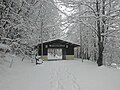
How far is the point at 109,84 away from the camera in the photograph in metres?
9.47

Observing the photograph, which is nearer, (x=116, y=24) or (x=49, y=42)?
(x=116, y=24)

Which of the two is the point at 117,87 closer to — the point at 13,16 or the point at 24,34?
the point at 13,16

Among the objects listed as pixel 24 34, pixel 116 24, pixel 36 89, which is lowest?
pixel 36 89

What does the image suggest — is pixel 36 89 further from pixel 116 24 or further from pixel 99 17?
pixel 116 24

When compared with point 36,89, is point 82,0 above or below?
above

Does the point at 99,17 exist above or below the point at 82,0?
below

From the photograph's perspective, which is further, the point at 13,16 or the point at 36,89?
the point at 13,16

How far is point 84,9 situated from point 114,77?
822cm

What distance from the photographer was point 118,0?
50.4 feet

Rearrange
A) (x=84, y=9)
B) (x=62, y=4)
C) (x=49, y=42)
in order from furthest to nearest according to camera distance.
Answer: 1. (x=49, y=42)
2. (x=84, y=9)
3. (x=62, y=4)

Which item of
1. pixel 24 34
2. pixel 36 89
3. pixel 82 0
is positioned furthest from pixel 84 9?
pixel 36 89

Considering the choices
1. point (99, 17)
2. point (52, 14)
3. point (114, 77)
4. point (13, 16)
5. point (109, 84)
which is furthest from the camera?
point (52, 14)

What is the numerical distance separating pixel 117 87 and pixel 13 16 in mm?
8321

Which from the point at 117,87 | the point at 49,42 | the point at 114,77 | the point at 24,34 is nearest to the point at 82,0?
the point at 24,34
